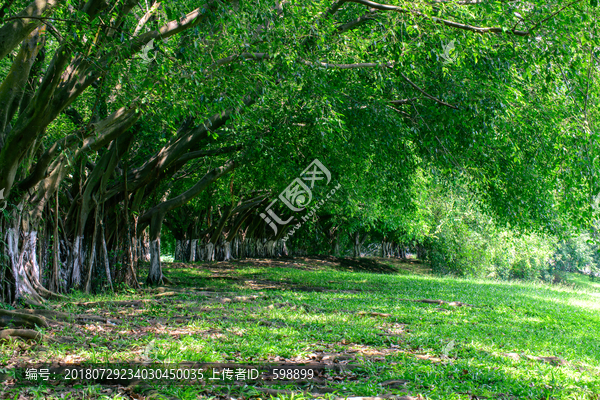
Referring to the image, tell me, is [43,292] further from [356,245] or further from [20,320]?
[356,245]

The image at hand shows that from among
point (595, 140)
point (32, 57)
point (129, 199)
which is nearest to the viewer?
point (32, 57)

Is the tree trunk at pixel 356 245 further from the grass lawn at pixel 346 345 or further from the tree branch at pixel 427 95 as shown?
the tree branch at pixel 427 95

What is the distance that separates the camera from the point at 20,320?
16.4 ft

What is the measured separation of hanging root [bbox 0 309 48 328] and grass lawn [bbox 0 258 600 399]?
186 millimetres

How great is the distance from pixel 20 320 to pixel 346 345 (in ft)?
12.3

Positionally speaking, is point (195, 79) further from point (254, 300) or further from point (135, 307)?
point (254, 300)

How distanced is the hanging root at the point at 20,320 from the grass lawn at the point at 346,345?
7.3 inches

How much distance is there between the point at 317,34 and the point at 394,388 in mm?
5458

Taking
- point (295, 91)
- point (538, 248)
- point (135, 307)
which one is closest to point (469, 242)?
point (538, 248)

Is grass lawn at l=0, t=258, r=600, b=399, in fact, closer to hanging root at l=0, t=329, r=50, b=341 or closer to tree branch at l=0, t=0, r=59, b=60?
hanging root at l=0, t=329, r=50, b=341

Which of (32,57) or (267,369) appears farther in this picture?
(32,57)

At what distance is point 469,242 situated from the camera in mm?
23547

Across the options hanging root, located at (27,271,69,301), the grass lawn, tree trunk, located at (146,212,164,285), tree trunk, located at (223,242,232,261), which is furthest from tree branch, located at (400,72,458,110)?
tree trunk, located at (223,242,232,261)

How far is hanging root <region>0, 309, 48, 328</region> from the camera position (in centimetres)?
486
